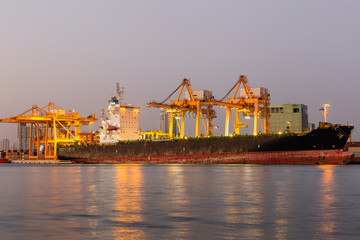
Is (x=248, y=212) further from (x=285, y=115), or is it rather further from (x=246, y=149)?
(x=285, y=115)

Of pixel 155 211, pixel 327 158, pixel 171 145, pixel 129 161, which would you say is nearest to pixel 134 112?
pixel 129 161

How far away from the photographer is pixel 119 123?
327 feet

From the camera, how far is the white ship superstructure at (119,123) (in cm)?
9888

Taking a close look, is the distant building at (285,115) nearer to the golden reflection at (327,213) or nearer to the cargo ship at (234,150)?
the cargo ship at (234,150)

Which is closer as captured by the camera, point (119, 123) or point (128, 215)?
point (128, 215)

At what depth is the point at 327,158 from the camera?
65.2 m

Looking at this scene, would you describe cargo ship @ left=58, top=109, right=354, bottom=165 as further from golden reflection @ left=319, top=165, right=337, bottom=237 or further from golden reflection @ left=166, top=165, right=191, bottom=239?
golden reflection @ left=166, top=165, right=191, bottom=239

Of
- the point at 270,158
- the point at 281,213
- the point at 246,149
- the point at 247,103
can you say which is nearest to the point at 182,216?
the point at 281,213

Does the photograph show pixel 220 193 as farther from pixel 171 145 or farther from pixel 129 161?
pixel 129 161

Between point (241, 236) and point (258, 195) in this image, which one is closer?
point (241, 236)

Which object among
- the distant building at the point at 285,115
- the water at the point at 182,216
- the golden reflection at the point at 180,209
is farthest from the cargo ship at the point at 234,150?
the distant building at the point at 285,115

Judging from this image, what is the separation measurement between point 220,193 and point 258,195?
2100 mm

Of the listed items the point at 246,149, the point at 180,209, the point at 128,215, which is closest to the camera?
the point at 128,215

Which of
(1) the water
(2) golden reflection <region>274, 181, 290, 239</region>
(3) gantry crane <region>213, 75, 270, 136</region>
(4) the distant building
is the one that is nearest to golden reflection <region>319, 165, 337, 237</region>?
(1) the water
